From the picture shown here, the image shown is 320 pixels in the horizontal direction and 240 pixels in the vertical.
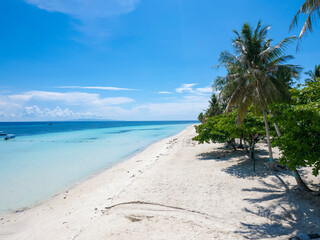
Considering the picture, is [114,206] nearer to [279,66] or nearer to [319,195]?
[319,195]

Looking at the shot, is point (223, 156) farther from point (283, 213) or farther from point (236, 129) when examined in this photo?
point (283, 213)

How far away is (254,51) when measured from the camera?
32.5ft

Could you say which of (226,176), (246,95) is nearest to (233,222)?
(226,176)

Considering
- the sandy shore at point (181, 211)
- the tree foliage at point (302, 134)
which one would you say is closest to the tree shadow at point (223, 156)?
the sandy shore at point (181, 211)

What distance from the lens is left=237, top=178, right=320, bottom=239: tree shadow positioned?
5387mm

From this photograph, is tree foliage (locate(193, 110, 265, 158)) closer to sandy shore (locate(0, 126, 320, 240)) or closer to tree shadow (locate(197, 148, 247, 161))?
tree shadow (locate(197, 148, 247, 161))

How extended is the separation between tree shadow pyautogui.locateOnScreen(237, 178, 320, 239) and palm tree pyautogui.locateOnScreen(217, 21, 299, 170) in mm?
3183

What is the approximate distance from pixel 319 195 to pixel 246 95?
5.61 meters

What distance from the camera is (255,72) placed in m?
9.21

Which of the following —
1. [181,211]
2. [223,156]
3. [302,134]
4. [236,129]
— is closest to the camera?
[302,134]

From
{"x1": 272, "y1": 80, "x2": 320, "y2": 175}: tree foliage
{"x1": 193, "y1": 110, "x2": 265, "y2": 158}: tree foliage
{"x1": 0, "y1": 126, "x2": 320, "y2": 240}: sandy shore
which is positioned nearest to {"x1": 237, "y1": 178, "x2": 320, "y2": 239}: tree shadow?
{"x1": 0, "y1": 126, "x2": 320, "y2": 240}: sandy shore

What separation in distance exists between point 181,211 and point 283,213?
3.53m

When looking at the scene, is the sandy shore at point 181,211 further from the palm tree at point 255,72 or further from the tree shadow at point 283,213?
the palm tree at point 255,72

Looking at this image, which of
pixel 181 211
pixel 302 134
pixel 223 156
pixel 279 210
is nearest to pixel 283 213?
pixel 279 210
